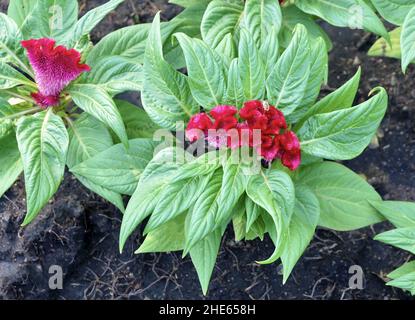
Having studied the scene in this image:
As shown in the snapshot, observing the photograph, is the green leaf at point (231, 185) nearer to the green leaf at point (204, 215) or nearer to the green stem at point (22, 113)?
the green leaf at point (204, 215)

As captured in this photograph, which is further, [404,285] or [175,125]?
[404,285]

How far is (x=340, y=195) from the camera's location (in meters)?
1.73

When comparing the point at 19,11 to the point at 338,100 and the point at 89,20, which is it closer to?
the point at 89,20

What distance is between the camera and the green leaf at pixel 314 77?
5.20 ft

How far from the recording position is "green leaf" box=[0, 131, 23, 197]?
67.1 inches

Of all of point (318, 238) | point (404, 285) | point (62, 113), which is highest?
point (62, 113)

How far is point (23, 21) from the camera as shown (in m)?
1.85

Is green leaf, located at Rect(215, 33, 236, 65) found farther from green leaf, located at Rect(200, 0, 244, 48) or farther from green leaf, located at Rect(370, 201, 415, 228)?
green leaf, located at Rect(370, 201, 415, 228)

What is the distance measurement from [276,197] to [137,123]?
65 cm

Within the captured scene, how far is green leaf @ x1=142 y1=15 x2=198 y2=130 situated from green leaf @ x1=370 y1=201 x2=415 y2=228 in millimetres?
638

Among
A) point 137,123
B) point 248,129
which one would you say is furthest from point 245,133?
point 137,123

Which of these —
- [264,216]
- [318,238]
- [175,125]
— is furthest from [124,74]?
[318,238]

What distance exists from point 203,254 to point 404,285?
0.64 metres

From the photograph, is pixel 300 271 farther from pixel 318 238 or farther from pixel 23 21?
pixel 23 21
